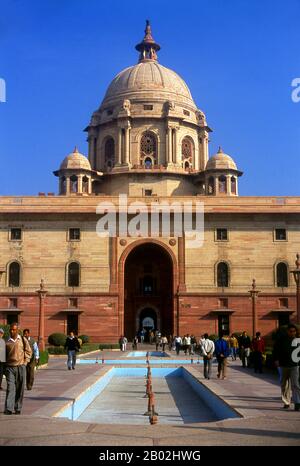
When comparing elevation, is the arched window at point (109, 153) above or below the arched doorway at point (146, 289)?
above

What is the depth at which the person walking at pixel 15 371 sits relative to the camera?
10.4 m

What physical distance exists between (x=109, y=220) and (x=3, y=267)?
8.15 metres

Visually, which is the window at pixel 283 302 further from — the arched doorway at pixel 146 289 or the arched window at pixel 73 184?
the arched window at pixel 73 184

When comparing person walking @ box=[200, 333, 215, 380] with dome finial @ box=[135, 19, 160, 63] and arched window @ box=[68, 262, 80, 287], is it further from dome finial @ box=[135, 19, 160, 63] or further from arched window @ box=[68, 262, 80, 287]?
dome finial @ box=[135, 19, 160, 63]

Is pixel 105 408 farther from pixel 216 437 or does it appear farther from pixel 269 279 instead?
pixel 269 279

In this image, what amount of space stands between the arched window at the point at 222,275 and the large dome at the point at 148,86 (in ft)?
66.6

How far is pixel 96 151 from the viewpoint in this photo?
58094mm

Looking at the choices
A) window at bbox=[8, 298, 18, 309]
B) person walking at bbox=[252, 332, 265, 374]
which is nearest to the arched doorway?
window at bbox=[8, 298, 18, 309]

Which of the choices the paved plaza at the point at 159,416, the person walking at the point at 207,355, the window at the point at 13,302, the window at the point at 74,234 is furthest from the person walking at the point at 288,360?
the window at the point at 13,302

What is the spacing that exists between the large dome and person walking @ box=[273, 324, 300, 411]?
47479mm

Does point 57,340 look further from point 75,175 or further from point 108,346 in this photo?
point 75,175

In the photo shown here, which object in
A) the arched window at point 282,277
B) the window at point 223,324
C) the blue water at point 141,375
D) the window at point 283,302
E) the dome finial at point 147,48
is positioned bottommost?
the blue water at point 141,375

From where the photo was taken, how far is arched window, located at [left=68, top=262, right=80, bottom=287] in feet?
142
